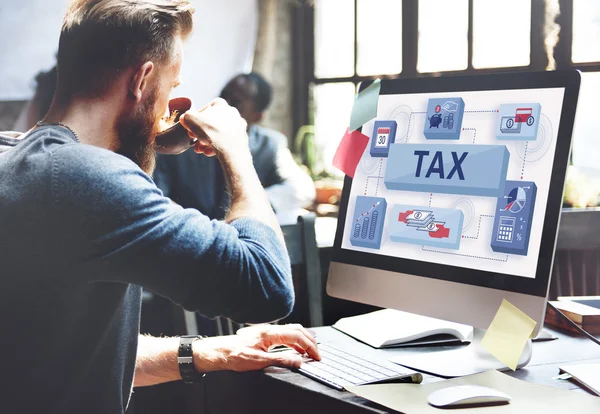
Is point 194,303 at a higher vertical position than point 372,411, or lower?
higher

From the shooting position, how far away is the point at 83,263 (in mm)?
942

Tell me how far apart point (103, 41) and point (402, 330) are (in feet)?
2.26

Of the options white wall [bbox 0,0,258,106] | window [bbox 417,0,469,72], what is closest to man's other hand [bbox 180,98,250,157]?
white wall [bbox 0,0,258,106]

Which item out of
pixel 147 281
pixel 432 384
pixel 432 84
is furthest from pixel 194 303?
pixel 432 84

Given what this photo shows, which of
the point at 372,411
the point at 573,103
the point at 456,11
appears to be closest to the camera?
the point at 372,411

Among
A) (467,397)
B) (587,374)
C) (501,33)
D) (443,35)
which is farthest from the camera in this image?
(443,35)

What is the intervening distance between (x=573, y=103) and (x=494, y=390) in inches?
16.0

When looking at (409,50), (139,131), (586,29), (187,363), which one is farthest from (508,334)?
(409,50)

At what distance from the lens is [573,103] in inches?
40.2

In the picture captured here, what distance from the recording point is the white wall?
4.35 metres

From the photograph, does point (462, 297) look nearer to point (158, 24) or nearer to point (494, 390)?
point (494, 390)

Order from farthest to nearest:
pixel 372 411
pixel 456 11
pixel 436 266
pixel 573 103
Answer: pixel 456 11 < pixel 436 266 < pixel 573 103 < pixel 372 411

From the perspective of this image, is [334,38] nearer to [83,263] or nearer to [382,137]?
[382,137]

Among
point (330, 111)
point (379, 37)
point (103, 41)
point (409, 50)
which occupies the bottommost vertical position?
point (103, 41)
